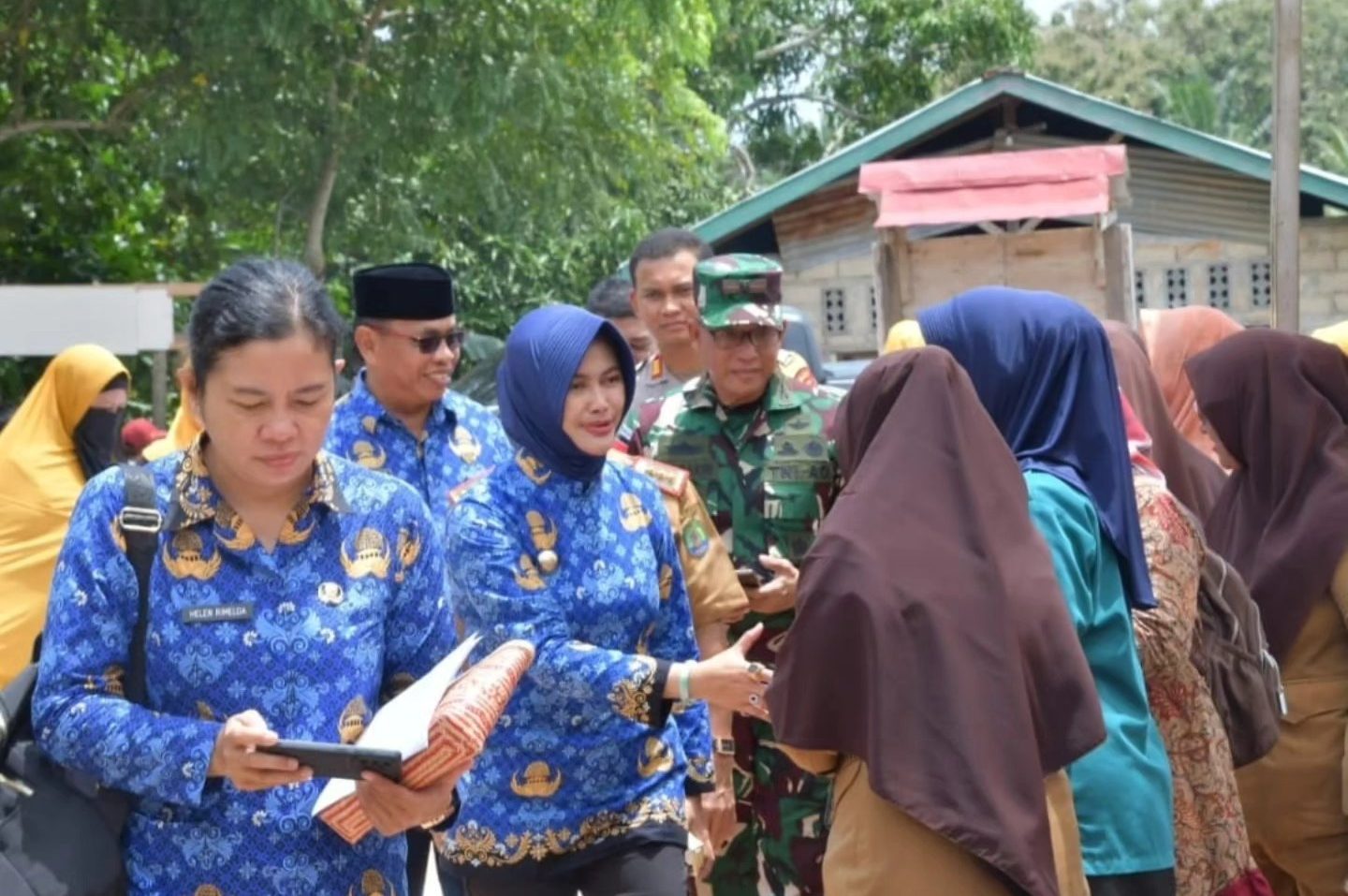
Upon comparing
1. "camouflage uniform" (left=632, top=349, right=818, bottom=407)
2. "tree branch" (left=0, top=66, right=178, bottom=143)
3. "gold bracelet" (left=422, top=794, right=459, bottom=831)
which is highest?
"tree branch" (left=0, top=66, right=178, bottom=143)

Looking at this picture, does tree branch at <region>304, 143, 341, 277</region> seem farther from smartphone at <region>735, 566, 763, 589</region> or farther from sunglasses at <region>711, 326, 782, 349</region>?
smartphone at <region>735, 566, 763, 589</region>

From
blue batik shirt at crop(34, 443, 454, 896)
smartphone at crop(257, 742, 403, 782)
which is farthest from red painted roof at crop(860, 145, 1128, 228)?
smartphone at crop(257, 742, 403, 782)

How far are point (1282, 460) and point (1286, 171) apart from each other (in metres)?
2.64

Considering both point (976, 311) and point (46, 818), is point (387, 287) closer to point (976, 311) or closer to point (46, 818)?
point (976, 311)

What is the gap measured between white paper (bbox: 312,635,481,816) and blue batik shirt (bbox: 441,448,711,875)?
116cm

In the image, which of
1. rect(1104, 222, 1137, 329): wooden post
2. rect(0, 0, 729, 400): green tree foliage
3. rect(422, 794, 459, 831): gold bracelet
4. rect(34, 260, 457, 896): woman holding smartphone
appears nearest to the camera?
rect(34, 260, 457, 896): woman holding smartphone

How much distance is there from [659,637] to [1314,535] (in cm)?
187

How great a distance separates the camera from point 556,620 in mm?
4508

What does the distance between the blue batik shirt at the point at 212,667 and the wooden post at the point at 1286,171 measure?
5287 millimetres

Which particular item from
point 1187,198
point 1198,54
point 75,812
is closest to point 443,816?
point 75,812

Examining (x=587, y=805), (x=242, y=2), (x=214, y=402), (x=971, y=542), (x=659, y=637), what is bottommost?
(x=587, y=805)

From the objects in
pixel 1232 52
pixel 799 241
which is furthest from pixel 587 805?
pixel 1232 52

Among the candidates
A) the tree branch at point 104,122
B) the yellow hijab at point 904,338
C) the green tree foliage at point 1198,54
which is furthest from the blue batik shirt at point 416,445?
the green tree foliage at point 1198,54

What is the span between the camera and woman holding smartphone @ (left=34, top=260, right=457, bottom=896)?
10.8ft
